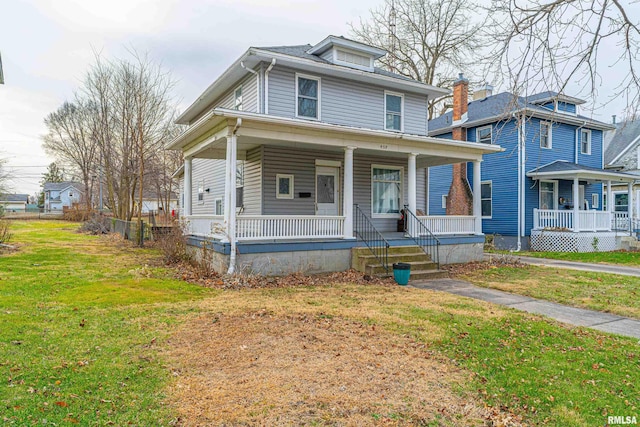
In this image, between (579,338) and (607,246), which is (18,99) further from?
(607,246)

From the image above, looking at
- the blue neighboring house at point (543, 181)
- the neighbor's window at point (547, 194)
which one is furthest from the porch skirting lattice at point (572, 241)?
the neighbor's window at point (547, 194)

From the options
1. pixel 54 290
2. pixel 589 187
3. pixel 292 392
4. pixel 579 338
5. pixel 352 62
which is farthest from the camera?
pixel 589 187

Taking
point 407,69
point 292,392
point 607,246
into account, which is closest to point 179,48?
point 407,69

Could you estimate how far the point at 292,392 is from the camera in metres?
3.69

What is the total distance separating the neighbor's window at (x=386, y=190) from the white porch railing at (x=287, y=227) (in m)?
3.65

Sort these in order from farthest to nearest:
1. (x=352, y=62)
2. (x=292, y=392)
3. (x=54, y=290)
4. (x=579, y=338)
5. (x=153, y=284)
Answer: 1. (x=352, y=62)
2. (x=153, y=284)
3. (x=54, y=290)
4. (x=579, y=338)
5. (x=292, y=392)

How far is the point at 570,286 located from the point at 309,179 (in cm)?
774

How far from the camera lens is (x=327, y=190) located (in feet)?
43.2

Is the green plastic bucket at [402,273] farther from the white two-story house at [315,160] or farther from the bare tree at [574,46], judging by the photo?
A: the bare tree at [574,46]

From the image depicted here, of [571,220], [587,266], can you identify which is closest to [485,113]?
[571,220]

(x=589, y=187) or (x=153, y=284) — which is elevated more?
(x=589, y=187)

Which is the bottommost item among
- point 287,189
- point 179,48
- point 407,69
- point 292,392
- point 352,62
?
point 292,392

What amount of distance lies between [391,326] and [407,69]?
76.8 ft

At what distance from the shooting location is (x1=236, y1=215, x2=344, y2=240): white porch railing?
971 cm
